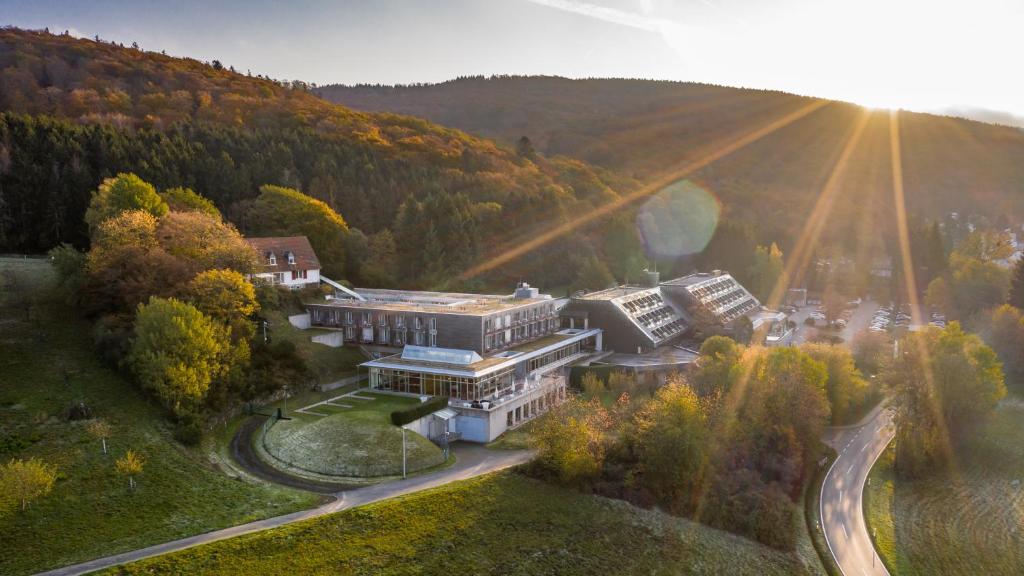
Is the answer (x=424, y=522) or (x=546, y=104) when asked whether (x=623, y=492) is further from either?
(x=546, y=104)

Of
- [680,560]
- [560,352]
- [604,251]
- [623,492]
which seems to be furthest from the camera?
[604,251]

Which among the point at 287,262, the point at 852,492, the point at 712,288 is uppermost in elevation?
the point at 287,262

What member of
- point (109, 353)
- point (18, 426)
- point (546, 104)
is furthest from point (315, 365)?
point (546, 104)

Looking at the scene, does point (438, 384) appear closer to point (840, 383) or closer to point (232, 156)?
point (840, 383)

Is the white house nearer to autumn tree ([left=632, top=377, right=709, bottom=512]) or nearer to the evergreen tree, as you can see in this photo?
autumn tree ([left=632, top=377, right=709, bottom=512])

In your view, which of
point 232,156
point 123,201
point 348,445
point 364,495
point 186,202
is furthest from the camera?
point 232,156

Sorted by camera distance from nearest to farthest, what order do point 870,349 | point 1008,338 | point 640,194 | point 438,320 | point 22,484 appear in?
point 22,484
point 438,320
point 870,349
point 1008,338
point 640,194

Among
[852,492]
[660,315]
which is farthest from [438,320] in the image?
[852,492]
